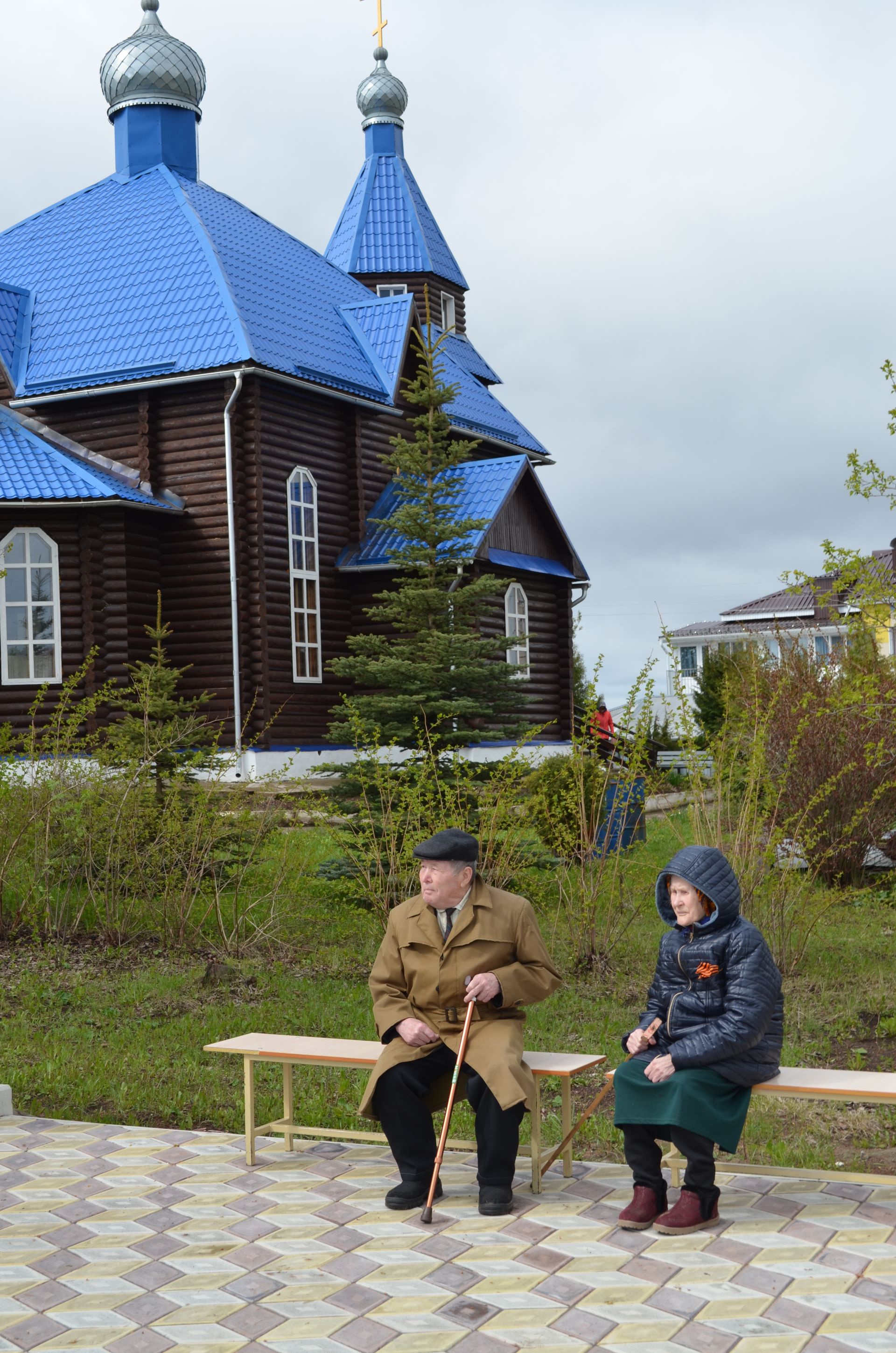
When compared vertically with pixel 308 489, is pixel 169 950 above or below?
below

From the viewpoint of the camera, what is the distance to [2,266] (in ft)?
70.9

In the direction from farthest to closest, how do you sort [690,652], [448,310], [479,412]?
[690,652]
[448,310]
[479,412]

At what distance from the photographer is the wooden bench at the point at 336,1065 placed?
5.15 m

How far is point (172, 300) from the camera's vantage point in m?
19.4

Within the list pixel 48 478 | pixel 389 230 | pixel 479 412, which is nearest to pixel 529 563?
pixel 479 412

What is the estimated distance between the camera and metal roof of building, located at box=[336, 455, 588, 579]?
2009 centimetres

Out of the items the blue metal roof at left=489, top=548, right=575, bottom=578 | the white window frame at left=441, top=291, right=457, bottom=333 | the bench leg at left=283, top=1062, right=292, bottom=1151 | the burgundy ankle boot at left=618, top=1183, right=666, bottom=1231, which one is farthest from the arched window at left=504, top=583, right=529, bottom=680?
the burgundy ankle boot at left=618, top=1183, right=666, bottom=1231

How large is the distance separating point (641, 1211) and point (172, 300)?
17.0m

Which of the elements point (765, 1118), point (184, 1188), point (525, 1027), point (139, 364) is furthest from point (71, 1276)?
point (139, 364)

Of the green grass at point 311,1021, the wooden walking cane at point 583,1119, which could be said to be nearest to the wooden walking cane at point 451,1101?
the wooden walking cane at point 583,1119

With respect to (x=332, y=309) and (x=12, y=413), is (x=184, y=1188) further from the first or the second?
(x=332, y=309)

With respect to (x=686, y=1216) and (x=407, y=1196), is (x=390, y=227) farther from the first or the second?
(x=686, y=1216)

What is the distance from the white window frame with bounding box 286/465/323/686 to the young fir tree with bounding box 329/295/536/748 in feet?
20.2

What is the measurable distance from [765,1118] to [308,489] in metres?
14.5
